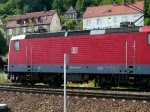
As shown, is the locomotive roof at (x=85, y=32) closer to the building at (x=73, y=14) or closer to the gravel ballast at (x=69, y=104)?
the gravel ballast at (x=69, y=104)

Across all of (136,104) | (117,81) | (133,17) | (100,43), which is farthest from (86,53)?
(133,17)

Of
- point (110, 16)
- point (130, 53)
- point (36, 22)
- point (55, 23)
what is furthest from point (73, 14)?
point (130, 53)

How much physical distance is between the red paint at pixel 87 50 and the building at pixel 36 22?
68.0 meters

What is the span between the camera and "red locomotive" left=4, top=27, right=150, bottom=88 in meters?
18.1

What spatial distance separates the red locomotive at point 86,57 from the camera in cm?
1808

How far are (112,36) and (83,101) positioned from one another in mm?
5632

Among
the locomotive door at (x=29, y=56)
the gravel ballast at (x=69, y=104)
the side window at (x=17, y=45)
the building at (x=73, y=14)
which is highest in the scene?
the building at (x=73, y=14)

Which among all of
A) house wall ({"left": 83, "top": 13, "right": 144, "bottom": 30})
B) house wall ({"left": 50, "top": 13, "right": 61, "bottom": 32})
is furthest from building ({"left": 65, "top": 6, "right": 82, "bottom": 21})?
house wall ({"left": 83, "top": 13, "right": 144, "bottom": 30})

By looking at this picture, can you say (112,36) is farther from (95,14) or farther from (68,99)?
(95,14)

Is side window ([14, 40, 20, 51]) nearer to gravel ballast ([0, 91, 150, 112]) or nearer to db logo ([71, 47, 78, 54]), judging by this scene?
db logo ([71, 47, 78, 54])

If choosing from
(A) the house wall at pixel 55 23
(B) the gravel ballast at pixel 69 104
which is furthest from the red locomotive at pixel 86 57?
Answer: (A) the house wall at pixel 55 23

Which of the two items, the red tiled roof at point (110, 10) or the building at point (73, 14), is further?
the building at point (73, 14)

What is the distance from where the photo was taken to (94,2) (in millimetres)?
130375

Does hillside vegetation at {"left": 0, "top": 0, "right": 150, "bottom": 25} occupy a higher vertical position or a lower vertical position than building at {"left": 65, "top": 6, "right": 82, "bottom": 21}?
higher
